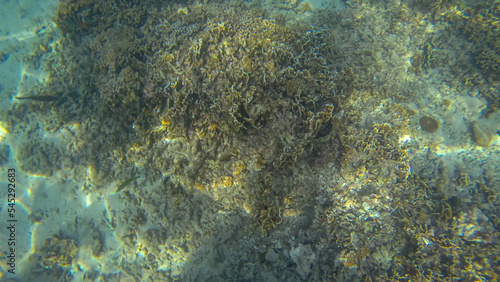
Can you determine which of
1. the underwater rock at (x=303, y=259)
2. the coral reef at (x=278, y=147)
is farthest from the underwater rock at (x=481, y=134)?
the underwater rock at (x=303, y=259)

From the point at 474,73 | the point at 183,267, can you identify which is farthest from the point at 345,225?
the point at 474,73

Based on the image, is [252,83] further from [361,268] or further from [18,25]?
[18,25]

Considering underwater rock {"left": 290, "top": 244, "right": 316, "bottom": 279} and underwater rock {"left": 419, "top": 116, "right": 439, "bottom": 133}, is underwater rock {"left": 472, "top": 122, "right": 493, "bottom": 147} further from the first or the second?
underwater rock {"left": 290, "top": 244, "right": 316, "bottom": 279}

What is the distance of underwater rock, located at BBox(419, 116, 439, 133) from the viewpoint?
572 cm

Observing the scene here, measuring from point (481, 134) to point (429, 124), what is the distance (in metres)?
1.34

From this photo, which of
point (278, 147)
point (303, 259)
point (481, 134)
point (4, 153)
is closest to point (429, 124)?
point (481, 134)

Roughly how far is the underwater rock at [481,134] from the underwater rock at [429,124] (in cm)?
99

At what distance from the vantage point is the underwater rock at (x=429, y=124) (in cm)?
572

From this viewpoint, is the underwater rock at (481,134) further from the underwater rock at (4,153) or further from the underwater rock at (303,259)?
the underwater rock at (4,153)

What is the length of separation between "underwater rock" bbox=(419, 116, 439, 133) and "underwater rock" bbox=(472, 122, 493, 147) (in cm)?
99

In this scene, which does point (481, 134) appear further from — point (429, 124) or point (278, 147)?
point (278, 147)

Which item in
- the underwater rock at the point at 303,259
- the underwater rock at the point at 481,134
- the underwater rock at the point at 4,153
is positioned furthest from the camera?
the underwater rock at the point at 4,153

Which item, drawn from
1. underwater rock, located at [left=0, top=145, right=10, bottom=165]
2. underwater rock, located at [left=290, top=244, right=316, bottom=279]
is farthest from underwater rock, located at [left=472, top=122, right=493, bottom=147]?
underwater rock, located at [left=0, top=145, right=10, bottom=165]

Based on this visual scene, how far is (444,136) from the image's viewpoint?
568 centimetres
